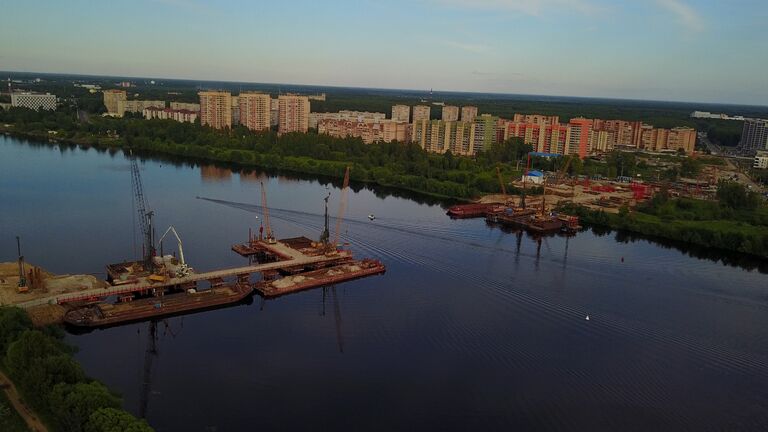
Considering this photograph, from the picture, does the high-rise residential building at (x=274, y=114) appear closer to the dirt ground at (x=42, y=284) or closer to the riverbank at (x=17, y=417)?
the dirt ground at (x=42, y=284)

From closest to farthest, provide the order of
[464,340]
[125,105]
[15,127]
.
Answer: [464,340] → [15,127] → [125,105]

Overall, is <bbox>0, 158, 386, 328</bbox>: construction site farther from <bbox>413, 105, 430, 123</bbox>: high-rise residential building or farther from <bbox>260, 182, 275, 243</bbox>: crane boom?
<bbox>413, 105, 430, 123</bbox>: high-rise residential building

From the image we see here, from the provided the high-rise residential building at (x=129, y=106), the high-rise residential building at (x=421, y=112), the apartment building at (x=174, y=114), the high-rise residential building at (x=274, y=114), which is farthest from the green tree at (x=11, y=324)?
the high-rise residential building at (x=421, y=112)

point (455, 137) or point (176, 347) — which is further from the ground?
point (455, 137)

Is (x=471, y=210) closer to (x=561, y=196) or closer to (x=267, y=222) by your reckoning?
(x=561, y=196)

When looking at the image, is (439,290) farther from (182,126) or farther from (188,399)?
(182,126)

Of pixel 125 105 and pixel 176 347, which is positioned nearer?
pixel 176 347

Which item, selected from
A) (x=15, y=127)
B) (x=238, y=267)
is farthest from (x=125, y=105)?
(x=238, y=267)

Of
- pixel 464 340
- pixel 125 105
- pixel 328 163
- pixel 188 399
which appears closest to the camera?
pixel 188 399
